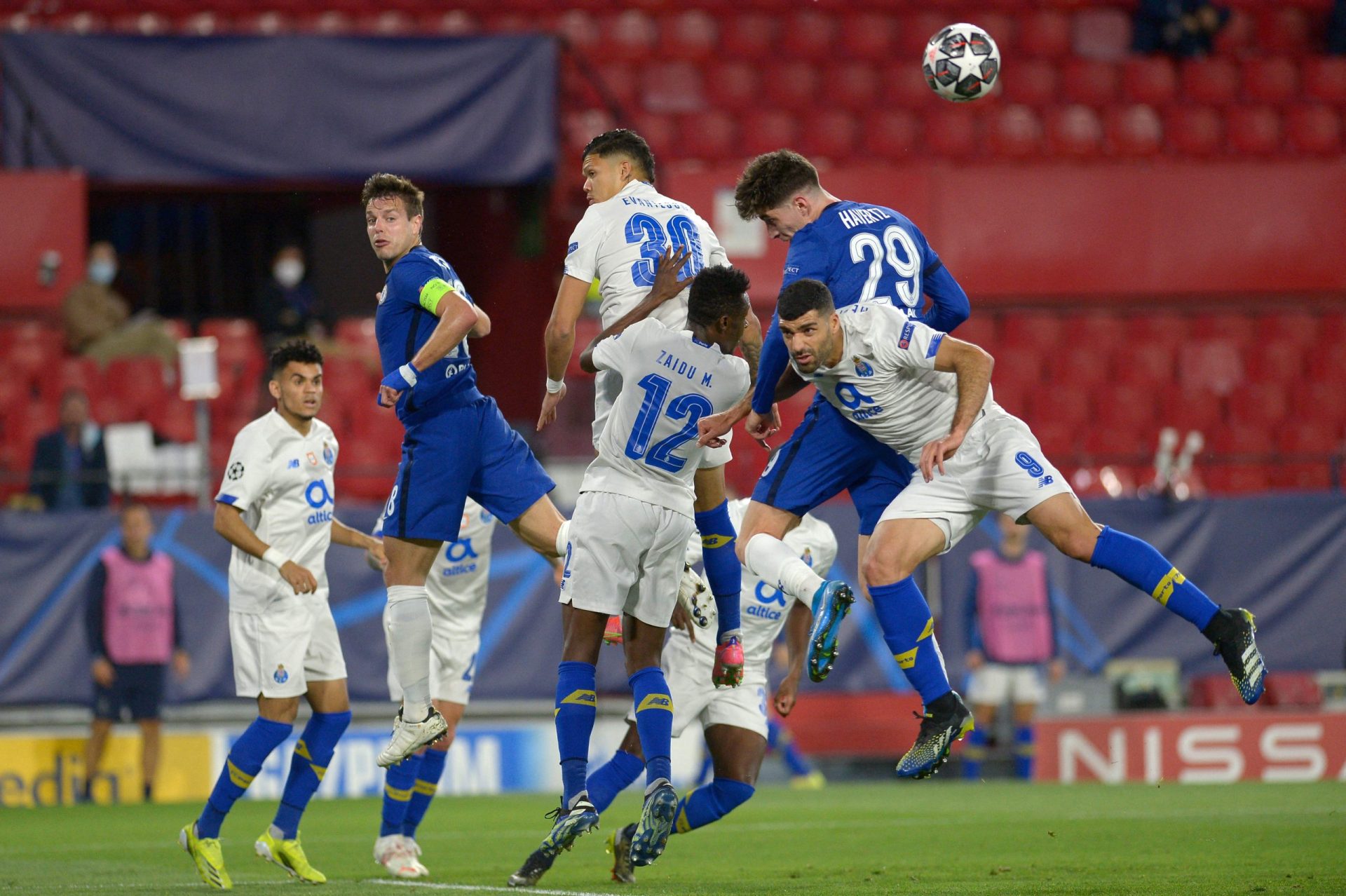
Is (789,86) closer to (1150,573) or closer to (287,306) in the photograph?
(287,306)

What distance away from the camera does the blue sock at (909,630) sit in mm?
7422

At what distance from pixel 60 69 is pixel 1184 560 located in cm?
1110

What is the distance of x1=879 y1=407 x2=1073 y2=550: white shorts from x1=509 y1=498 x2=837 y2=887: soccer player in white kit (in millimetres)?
654

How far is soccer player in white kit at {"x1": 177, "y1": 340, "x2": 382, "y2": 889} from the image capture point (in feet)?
27.1

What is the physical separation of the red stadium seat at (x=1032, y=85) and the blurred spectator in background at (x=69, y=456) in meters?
10.2

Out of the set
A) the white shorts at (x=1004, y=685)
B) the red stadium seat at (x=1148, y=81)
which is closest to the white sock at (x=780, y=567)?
the white shorts at (x=1004, y=685)

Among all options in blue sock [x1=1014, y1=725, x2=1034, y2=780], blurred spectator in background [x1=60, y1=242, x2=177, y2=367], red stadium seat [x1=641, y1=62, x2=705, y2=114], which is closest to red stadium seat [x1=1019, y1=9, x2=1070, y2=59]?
red stadium seat [x1=641, y1=62, x2=705, y2=114]

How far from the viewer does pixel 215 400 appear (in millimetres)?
16047

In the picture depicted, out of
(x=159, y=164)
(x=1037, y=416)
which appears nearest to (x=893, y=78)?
(x=1037, y=416)

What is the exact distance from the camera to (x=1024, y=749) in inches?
583

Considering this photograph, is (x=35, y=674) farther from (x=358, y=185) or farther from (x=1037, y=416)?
(x=1037, y=416)

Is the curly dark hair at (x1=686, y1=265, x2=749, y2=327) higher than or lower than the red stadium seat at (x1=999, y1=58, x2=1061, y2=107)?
lower

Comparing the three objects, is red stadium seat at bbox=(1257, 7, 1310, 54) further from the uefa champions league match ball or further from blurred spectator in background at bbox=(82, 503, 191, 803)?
blurred spectator in background at bbox=(82, 503, 191, 803)

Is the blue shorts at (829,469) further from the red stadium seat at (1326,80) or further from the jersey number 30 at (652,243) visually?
the red stadium seat at (1326,80)
